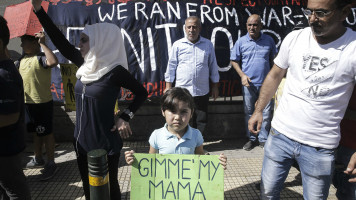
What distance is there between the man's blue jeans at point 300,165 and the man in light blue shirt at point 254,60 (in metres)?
2.22

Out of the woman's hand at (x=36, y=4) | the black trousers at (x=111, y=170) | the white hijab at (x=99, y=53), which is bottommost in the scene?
the black trousers at (x=111, y=170)

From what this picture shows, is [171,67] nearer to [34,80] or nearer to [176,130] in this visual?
[34,80]

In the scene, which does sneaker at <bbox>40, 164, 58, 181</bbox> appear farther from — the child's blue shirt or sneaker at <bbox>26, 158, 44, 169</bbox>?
the child's blue shirt

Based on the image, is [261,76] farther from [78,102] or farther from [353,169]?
[78,102]

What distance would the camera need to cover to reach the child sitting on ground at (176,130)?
1.98 meters

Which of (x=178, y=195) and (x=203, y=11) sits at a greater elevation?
(x=203, y=11)

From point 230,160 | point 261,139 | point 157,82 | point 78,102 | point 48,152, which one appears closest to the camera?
point 78,102

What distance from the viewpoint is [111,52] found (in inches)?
82.9

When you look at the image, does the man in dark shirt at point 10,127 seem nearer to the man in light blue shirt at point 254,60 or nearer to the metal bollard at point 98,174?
the metal bollard at point 98,174

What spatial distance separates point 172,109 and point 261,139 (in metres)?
2.70

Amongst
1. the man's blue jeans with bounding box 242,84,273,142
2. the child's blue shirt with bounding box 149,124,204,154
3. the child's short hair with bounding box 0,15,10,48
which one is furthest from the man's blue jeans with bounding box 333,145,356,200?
the child's short hair with bounding box 0,15,10,48

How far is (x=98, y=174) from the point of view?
1597 mm

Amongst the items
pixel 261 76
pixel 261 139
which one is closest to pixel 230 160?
pixel 261 139

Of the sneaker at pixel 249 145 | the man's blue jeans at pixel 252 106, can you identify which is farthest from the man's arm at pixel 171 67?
the sneaker at pixel 249 145
